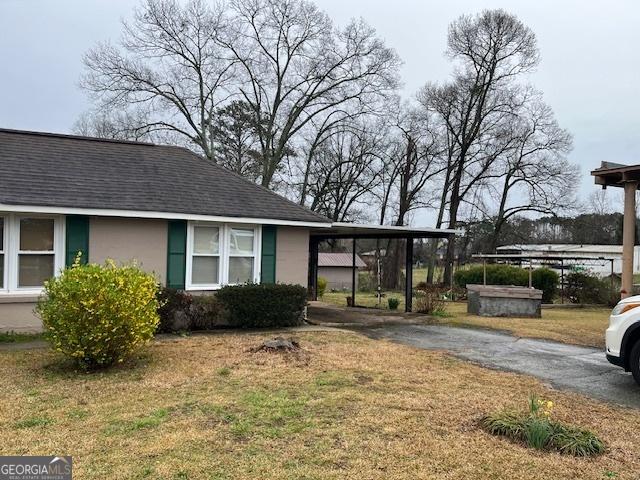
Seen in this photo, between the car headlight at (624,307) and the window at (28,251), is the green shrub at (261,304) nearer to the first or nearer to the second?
the window at (28,251)

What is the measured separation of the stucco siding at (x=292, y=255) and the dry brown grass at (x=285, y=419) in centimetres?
446

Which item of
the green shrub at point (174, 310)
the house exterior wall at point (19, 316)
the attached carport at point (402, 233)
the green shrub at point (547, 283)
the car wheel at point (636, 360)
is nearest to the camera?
the car wheel at point (636, 360)

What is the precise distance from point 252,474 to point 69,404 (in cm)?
263

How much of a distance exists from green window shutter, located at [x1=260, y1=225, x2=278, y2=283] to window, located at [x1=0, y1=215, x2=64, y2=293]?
13.3ft

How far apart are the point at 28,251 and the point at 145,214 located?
209 cm

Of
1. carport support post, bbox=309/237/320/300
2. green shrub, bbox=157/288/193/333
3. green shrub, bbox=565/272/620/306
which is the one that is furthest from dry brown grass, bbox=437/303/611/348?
green shrub, bbox=157/288/193/333

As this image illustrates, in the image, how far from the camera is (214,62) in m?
31.0

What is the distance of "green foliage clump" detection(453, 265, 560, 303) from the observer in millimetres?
22812

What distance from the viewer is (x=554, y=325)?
44.3 feet

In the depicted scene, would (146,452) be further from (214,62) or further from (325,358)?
(214,62)

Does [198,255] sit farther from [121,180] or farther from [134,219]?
[121,180]

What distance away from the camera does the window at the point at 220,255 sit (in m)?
11.2

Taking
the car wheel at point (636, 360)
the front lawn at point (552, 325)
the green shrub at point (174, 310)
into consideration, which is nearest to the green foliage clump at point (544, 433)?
the car wheel at point (636, 360)

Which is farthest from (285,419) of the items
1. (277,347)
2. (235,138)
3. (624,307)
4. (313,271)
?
(235,138)
